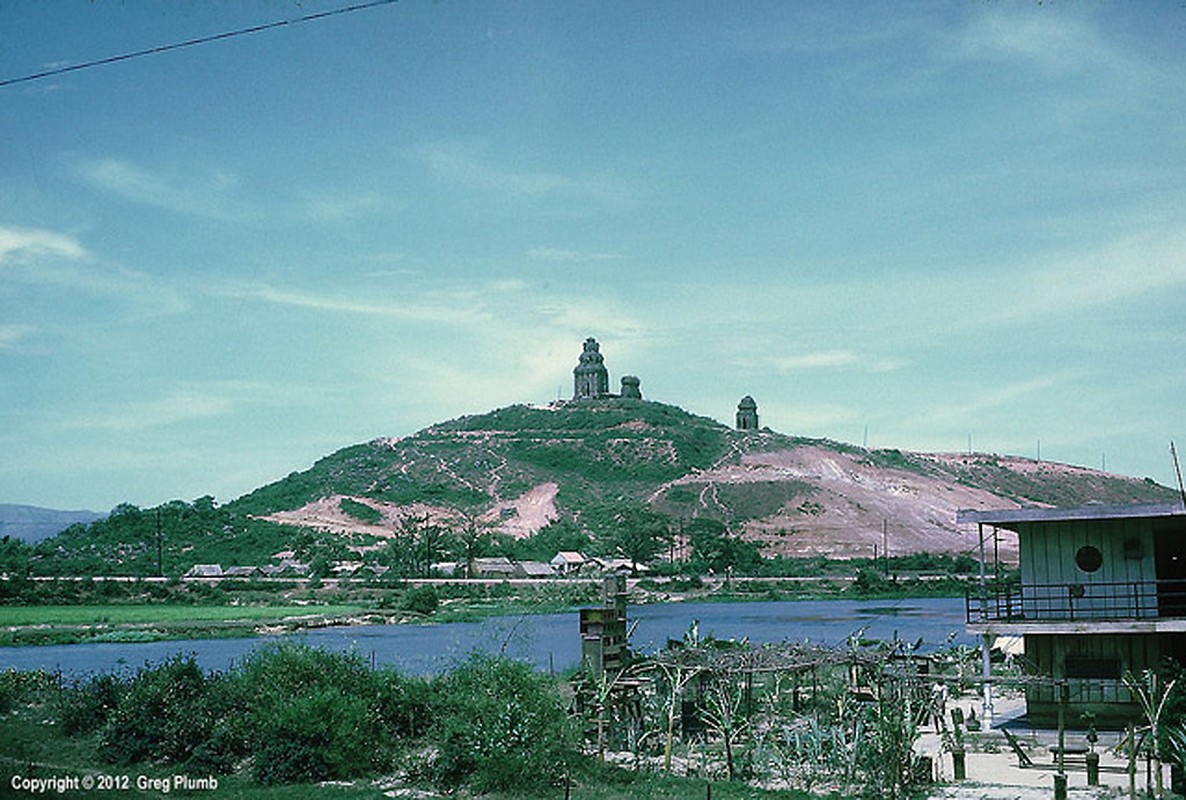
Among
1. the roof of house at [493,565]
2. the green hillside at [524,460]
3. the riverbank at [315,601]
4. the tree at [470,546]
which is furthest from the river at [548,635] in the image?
the green hillside at [524,460]

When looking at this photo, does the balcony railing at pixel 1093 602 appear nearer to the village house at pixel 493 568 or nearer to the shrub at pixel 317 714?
the shrub at pixel 317 714

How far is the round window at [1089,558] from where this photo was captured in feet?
69.3

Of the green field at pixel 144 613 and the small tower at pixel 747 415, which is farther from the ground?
the small tower at pixel 747 415

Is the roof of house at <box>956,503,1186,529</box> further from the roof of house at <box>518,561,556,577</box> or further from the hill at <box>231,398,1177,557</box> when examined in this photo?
the hill at <box>231,398,1177,557</box>

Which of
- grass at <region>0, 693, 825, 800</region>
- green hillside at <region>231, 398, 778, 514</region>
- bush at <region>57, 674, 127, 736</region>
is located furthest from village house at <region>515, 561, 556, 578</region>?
grass at <region>0, 693, 825, 800</region>

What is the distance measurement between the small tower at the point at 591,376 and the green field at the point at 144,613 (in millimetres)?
118289

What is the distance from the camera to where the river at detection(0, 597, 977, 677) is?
130ft

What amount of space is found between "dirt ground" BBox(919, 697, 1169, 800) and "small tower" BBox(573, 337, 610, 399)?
16238 centimetres

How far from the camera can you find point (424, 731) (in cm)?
1919

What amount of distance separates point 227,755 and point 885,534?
107447mm

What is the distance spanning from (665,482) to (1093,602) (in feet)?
384

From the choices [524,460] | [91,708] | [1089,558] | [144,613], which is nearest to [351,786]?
[91,708]

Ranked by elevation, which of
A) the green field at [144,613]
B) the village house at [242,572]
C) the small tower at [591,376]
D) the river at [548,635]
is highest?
the small tower at [591,376]

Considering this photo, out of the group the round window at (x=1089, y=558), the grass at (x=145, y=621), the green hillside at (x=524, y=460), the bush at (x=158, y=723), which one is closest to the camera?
the bush at (x=158, y=723)
